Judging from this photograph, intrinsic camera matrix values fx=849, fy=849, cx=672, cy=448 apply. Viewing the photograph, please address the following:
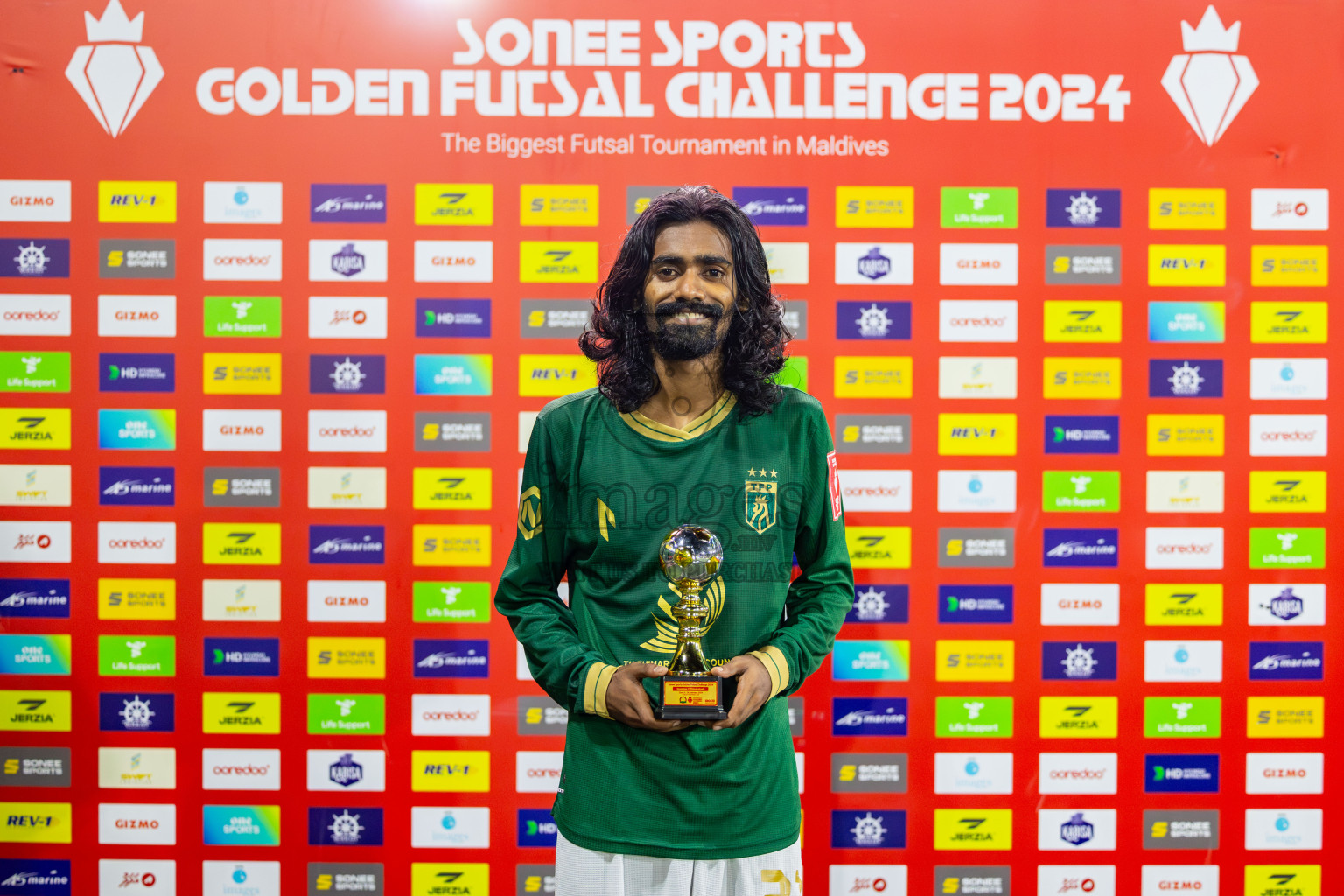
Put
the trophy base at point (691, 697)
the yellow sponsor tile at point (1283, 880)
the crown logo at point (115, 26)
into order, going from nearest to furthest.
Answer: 1. the trophy base at point (691, 697)
2. the crown logo at point (115, 26)
3. the yellow sponsor tile at point (1283, 880)

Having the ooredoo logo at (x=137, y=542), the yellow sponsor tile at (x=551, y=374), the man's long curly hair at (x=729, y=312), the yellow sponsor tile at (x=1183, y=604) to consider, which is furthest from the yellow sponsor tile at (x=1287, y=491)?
the ooredoo logo at (x=137, y=542)

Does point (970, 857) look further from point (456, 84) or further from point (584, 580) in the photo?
point (456, 84)

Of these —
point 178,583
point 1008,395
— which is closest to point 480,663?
point 178,583

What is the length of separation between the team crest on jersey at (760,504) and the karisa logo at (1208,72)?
183cm

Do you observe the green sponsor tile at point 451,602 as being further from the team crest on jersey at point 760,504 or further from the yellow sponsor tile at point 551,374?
the team crest on jersey at point 760,504

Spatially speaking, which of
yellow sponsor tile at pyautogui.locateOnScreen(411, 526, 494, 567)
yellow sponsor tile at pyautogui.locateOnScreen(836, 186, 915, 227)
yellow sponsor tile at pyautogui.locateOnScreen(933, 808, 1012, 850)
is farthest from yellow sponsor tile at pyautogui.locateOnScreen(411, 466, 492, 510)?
yellow sponsor tile at pyautogui.locateOnScreen(933, 808, 1012, 850)

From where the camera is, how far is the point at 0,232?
2426mm

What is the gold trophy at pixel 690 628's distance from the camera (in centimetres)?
144

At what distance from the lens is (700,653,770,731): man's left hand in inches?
58.4

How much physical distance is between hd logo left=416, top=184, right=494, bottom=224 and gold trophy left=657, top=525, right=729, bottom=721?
1.33m

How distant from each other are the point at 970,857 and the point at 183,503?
2.50 m

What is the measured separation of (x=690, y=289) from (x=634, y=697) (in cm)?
73

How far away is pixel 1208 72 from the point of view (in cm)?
241

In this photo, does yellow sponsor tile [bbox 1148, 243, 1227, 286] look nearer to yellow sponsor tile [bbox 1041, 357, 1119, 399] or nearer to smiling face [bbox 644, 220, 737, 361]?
yellow sponsor tile [bbox 1041, 357, 1119, 399]
